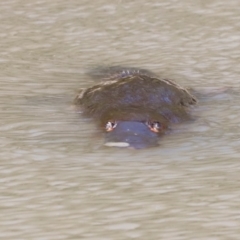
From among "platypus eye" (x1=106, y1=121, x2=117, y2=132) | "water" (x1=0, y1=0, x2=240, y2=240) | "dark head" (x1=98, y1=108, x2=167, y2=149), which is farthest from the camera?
"platypus eye" (x1=106, y1=121, x2=117, y2=132)

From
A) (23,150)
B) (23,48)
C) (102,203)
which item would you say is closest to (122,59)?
(23,48)

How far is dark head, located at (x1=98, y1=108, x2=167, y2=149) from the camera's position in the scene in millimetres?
3684

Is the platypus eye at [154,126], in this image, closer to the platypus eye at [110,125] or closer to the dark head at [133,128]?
the dark head at [133,128]

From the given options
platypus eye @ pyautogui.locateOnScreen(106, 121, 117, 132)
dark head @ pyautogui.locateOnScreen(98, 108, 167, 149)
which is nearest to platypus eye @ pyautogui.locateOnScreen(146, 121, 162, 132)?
dark head @ pyautogui.locateOnScreen(98, 108, 167, 149)

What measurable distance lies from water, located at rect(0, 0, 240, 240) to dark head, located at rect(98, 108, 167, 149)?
0.06 m

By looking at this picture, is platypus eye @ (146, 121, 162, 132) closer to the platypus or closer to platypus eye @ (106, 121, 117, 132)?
the platypus

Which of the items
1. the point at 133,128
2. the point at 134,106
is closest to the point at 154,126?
the point at 133,128

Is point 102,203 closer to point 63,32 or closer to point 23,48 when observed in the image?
point 23,48

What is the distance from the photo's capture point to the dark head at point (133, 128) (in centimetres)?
368

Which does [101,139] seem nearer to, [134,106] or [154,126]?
[154,126]

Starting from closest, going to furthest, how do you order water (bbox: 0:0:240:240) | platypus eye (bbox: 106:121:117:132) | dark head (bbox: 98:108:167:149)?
water (bbox: 0:0:240:240), dark head (bbox: 98:108:167:149), platypus eye (bbox: 106:121:117:132)

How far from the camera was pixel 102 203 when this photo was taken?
3.05m

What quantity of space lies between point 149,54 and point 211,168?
226 centimetres

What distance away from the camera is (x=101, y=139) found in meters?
3.80
